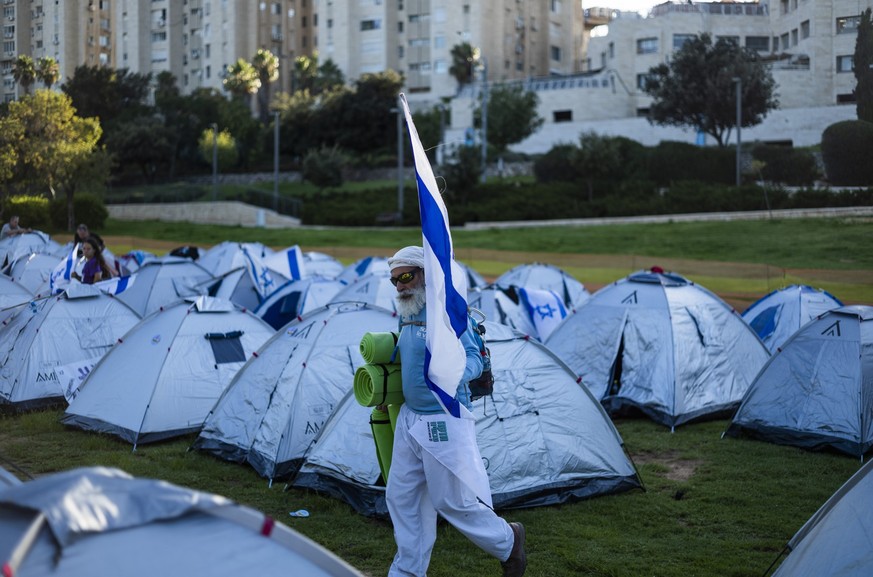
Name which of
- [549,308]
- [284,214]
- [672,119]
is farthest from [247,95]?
[549,308]

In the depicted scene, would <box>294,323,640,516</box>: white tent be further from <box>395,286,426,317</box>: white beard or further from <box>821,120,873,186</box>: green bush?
<box>821,120,873,186</box>: green bush

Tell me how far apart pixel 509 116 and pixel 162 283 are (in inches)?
1914

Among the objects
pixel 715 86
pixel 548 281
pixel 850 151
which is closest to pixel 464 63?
pixel 715 86

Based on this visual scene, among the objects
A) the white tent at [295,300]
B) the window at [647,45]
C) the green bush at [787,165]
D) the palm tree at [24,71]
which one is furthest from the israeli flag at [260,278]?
the window at [647,45]

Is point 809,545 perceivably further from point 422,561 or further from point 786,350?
point 786,350

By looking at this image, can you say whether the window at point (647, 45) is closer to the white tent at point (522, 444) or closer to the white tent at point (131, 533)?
the white tent at point (522, 444)

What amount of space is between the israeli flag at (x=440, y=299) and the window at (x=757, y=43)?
35.0 meters

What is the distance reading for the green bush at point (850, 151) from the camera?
48.4 ft

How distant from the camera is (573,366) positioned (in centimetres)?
1152

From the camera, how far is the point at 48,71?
66.7 ft

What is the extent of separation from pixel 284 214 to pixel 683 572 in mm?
50131

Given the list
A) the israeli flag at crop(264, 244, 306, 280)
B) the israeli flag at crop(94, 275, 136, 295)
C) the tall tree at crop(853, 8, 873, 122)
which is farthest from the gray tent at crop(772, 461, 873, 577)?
the israeli flag at crop(264, 244, 306, 280)

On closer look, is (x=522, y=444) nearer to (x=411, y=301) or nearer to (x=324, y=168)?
(x=411, y=301)

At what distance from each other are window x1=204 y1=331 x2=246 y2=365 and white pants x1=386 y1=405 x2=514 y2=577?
17.5ft
